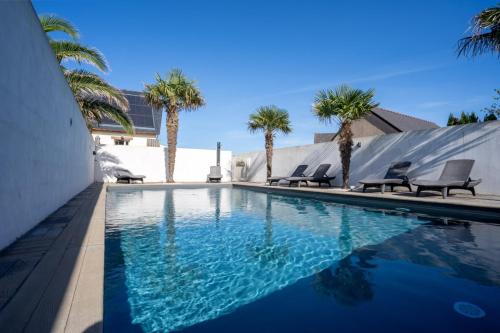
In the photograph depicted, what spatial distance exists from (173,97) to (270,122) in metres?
6.05

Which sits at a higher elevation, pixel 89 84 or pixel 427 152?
pixel 89 84

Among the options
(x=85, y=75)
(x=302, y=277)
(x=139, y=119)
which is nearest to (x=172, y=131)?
(x=85, y=75)

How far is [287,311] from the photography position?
8.46 ft

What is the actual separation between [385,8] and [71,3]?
38.9ft

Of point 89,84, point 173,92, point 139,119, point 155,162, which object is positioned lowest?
point 155,162

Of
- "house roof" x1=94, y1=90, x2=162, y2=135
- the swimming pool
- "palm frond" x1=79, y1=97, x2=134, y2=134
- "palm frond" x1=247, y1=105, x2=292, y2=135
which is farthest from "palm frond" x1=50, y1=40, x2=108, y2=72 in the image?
"house roof" x1=94, y1=90, x2=162, y2=135

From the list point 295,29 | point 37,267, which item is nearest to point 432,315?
point 37,267

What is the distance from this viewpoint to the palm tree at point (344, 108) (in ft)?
35.5

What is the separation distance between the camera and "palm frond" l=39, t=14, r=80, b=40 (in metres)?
8.98

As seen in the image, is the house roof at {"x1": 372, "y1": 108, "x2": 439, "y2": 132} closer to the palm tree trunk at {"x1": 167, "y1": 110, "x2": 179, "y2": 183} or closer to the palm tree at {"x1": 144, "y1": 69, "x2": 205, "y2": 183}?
the palm tree at {"x1": 144, "y1": 69, "x2": 205, "y2": 183}

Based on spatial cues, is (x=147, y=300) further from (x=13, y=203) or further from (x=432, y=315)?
(x=432, y=315)

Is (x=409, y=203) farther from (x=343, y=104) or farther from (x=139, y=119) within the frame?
Answer: (x=139, y=119)

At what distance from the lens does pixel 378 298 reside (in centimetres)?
281

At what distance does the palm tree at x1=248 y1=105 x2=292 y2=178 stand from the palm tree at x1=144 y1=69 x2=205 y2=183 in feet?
12.4
